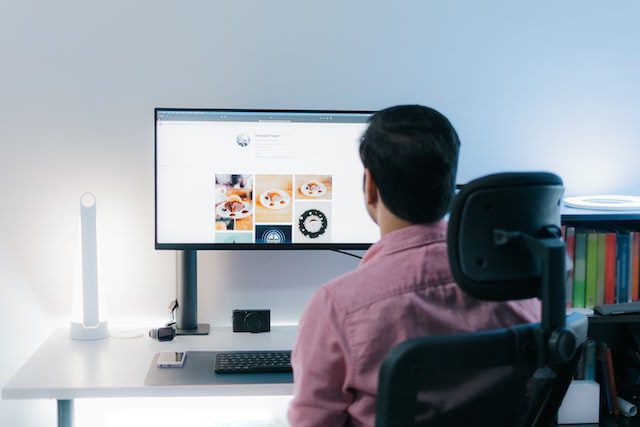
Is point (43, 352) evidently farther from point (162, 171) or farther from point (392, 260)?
point (392, 260)

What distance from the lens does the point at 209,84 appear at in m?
2.29

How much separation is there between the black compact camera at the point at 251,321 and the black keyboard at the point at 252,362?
0.26m

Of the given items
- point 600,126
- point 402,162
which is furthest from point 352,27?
point 402,162

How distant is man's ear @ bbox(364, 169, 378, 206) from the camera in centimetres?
123

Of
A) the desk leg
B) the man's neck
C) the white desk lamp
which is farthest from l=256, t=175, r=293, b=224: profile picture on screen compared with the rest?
the man's neck

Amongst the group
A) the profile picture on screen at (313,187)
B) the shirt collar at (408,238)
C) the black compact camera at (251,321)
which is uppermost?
the profile picture on screen at (313,187)

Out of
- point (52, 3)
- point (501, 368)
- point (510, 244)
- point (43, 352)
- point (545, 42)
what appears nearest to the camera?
point (510, 244)

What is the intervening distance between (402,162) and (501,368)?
33 centimetres

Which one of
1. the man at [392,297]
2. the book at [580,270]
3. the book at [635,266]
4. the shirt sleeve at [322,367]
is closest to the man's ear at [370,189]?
the man at [392,297]

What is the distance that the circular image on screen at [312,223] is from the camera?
2.19 m

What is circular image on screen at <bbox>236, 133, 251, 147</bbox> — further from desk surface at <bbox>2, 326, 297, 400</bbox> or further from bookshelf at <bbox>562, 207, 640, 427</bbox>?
bookshelf at <bbox>562, 207, 640, 427</bbox>

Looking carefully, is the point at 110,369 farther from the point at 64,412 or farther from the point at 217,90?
the point at 217,90

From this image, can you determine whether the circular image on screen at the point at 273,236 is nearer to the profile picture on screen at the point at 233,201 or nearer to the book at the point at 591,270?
the profile picture on screen at the point at 233,201

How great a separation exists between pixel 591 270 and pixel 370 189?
48.5 inches
